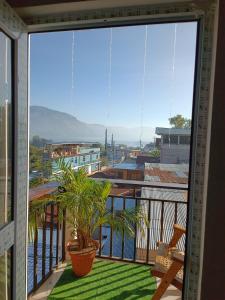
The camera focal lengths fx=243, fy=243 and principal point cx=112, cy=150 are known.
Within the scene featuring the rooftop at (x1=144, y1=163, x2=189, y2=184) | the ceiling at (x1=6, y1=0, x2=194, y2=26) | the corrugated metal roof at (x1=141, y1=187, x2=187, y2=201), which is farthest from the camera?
the corrugated metal roof at (x1=141, y1=187, x2=187, y2=201)

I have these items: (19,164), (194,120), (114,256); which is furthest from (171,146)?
(114,256)

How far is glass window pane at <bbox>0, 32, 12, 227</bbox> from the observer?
4.77 ft

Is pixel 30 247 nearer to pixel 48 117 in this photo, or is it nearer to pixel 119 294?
pixel 119 294

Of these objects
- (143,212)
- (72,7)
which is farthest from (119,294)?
(72,7)

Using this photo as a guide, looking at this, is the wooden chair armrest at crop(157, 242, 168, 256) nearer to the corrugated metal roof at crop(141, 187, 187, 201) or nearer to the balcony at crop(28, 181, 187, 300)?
the balcony at crop(28, 181, 187, 300)

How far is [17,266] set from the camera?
1.60 m

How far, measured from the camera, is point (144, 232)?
2.88m

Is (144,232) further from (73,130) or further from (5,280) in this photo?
(5,280)

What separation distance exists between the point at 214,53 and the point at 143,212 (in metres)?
1.91

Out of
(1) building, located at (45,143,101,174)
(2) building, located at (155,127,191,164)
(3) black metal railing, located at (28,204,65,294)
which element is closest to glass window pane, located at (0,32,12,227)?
(3) black metal railing, located at (28,204,65,294)

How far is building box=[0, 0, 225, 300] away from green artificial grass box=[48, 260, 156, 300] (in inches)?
30.2

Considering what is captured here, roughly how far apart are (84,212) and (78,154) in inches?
26.3

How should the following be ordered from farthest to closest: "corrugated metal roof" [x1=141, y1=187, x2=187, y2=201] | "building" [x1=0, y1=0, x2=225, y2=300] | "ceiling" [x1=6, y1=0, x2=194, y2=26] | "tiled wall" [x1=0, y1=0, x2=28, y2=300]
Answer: "corrugated metal roof" [x1=141, y1=187, x2=187, y2=201]
"tiled wall" [x1=0, y1=0, x2=28, y2=300]
"ceiling" [x1=6, y1=0, x2=194, y2=26]
"building" [x1=0, y1=0, x2=225, y2=300]

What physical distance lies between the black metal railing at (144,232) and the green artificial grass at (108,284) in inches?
6.8
